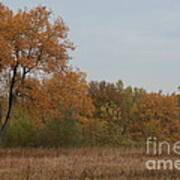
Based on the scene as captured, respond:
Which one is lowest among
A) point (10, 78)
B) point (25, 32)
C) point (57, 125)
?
point (57, 125)

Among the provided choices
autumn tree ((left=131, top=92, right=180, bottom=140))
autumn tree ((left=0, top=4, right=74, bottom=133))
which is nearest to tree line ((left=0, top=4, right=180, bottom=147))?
autumn tree ((left=0, top=4, right=74, bottom=133))

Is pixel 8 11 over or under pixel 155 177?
over

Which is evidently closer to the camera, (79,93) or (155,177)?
(155,177)

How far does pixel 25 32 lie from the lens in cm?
2991

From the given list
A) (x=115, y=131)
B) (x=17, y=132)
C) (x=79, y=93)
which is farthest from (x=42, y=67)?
(x=115, y=131)

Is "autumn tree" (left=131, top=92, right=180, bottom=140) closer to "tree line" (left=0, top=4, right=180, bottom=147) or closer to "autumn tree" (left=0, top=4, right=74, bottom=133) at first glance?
"tree line" (left=0, top=4, right=180, bottom=147)

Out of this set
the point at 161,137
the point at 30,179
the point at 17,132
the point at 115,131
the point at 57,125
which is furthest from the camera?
the point at 161,137

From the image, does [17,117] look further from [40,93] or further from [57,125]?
[40,93]

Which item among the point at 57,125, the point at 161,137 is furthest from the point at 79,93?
the point at 161,137

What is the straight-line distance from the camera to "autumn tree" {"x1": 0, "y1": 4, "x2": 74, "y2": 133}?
96.4ft

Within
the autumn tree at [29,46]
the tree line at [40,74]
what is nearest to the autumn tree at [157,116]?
the tree line at [40,74]

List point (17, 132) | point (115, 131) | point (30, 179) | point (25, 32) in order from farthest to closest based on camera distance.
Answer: point (115, 131), point (17, 132), point (25, 32), point (30, 179)

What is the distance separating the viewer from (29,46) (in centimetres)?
2988

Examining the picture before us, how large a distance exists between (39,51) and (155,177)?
17.1 meters
